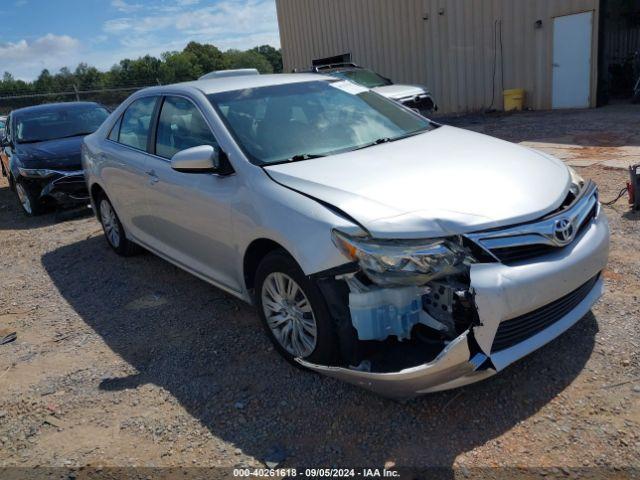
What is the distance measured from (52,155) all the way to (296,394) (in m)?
6.69

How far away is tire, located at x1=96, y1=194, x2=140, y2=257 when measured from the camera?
5.68m

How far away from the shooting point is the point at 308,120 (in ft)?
12.8

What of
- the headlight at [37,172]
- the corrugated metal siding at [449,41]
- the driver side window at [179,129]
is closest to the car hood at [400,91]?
the corrugated metal siding at [449,41]

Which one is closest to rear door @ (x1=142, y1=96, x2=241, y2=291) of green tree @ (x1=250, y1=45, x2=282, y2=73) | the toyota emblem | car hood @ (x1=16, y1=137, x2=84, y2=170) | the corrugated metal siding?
the toyota emblem

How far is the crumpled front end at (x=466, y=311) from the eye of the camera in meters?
2.52

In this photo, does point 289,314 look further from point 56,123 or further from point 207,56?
point 207,56

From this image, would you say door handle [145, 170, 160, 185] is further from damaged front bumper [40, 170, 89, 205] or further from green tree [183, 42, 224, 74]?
green tree [183, 42, 224, 74]

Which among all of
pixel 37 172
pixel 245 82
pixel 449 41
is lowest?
pixel 37 172

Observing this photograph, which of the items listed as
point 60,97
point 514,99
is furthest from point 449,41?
point 60,97

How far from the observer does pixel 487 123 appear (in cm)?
1320

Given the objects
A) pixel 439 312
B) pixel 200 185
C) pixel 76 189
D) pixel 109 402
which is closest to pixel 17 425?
pixel 109 402

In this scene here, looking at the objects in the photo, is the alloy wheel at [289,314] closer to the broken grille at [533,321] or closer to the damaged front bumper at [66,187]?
the broken grille at [533,321]

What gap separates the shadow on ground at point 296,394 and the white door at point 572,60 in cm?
1188

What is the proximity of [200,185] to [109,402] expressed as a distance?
4.83ft
